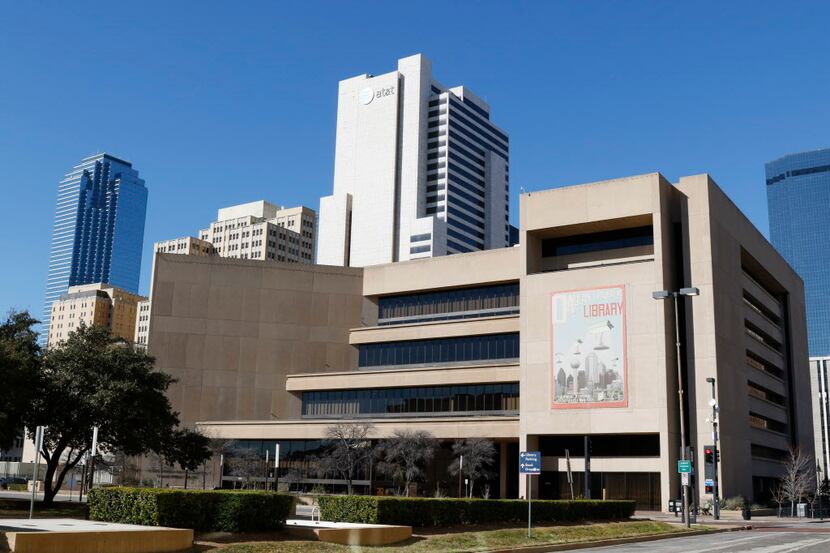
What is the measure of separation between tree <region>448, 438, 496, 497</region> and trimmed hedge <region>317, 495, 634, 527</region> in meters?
30.3

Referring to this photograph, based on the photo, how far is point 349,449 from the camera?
76.4 meters

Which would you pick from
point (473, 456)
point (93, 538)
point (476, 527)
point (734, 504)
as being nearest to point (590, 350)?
point (473, 456)

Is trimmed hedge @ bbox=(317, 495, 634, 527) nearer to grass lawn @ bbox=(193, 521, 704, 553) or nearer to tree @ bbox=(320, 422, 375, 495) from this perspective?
grass lawn @ bbox=(193, 521, 704, 553)

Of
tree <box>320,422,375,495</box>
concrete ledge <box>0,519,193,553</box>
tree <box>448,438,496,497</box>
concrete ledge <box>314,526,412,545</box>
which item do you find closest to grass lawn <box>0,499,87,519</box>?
concrete ledge <box>0,519,193,553</box>

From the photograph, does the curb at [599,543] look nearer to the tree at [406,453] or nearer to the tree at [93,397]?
the tree at [93,397]

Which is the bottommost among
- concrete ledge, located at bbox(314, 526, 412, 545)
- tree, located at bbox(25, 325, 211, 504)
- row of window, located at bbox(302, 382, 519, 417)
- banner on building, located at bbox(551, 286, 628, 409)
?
concrete ledge, located at bbox(314, 526, 412, 545)

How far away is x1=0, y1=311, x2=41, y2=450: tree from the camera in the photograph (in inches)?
1608

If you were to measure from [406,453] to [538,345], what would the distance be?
14.6 metres

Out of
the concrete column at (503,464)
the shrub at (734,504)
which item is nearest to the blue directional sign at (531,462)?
the shrub at (734,504)

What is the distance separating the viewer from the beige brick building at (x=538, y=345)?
69.1 metres

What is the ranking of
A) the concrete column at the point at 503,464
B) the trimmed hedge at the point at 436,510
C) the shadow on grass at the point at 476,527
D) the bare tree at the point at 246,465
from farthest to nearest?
the bare tree at the point at 246,465 < the concrete column at the point at 503,464 < the shadow on grass at the point at 476,527 < the trimmed hedge at the point at 436,510

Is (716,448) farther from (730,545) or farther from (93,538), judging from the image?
(93,538)

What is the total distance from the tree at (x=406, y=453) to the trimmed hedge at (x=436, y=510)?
32768mm

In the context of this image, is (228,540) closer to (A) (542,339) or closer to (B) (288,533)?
(B) (288,533)
